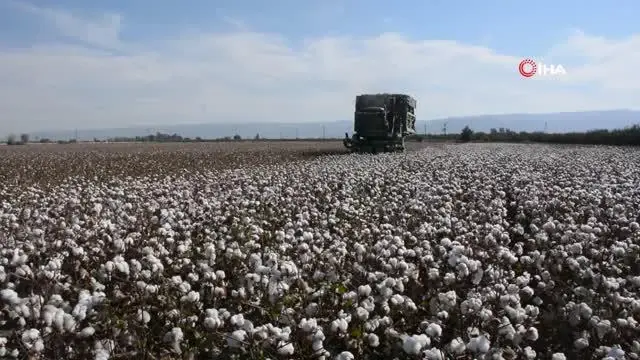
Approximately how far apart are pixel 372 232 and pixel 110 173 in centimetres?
1455

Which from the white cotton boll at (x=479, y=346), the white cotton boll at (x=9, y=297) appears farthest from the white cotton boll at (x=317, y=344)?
the white cotton boll at (x=9, y=297)

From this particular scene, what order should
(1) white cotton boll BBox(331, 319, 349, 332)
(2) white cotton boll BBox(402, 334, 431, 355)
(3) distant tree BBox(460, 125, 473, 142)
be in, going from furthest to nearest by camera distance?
(3) distant tree BBox(460, 125, 473, 142) < (1) white cotton boll BBox(331, 319, 349, 332) < (2) white cotton boll BBox(402, 334, 431, 355)

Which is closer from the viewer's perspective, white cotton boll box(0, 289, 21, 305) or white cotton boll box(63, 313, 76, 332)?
white cotton boll box(63, 313, 76, 332)

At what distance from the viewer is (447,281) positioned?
5180mm

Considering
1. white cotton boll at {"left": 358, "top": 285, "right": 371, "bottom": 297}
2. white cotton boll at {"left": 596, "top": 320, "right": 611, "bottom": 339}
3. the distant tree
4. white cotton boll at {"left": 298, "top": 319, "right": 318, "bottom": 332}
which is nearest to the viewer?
white cotton boll at {"left": 298, "top": 319, "right": 318, "bottom": 332}

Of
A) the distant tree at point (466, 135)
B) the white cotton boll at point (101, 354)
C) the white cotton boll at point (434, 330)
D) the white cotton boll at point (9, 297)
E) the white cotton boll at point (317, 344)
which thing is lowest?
the white cotton boll at point (101, 354)

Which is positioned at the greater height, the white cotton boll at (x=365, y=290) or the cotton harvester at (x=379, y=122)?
the cotton harvester at (x=379, y=122)

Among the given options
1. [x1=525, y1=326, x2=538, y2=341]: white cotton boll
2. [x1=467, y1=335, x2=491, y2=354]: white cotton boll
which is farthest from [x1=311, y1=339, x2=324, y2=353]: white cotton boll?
[x1=525, y1=326, x2=538, y2=341]: white cotton boll

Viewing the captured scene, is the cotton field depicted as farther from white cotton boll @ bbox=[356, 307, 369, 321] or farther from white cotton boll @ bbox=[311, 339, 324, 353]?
white cotton boll @ bbox=[356, 307, 369, 321]

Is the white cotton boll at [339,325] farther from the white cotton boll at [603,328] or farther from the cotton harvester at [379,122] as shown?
the cotton harvester at [379,122]

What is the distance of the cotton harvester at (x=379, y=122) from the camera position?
34.4 meters

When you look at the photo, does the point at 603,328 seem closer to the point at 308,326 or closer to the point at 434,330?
the point at 434,330

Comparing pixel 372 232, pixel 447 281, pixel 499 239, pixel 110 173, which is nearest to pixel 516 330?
pixel 447 281

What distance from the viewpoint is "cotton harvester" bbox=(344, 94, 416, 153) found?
113ft
